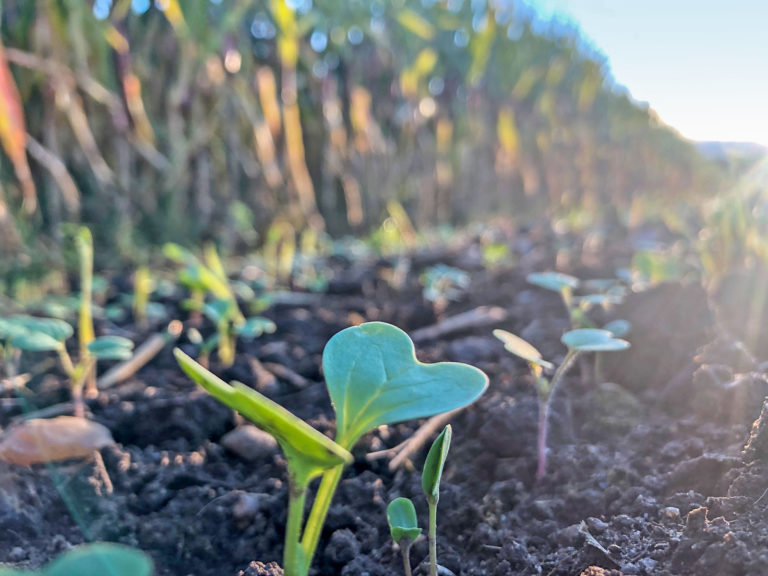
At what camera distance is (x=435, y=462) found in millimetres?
609

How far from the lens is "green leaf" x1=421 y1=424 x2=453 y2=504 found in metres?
0.60

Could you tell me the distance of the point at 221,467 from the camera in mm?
998

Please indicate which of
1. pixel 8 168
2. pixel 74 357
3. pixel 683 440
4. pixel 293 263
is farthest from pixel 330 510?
pixel 8 168

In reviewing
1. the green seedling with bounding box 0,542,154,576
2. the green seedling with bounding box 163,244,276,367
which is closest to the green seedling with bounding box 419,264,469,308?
the green seedling with bounding box 163,244,276,367

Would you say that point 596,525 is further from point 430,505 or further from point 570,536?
point 430,505

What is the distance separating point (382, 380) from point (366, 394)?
0.07ft

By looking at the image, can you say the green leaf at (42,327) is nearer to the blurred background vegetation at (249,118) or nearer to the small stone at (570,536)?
the small stone at (570,536)

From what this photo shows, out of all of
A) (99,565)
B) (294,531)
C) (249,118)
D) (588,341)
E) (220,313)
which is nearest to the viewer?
(99,565)

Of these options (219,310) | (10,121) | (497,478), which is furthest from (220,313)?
(10,121)

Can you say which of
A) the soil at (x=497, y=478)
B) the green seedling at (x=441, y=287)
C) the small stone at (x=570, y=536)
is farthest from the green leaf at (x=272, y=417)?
the green seedling at (x=441, y=287)

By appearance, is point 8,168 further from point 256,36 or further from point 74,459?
point 74,459

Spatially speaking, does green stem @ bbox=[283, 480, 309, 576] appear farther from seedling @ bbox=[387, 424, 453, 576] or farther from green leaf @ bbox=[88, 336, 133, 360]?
green leaf @ bbox=[88, 336, 133, 360]

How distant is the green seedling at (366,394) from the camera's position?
1.85 feet

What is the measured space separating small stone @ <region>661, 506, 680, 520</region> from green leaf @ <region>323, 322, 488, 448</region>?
0.35 metres
